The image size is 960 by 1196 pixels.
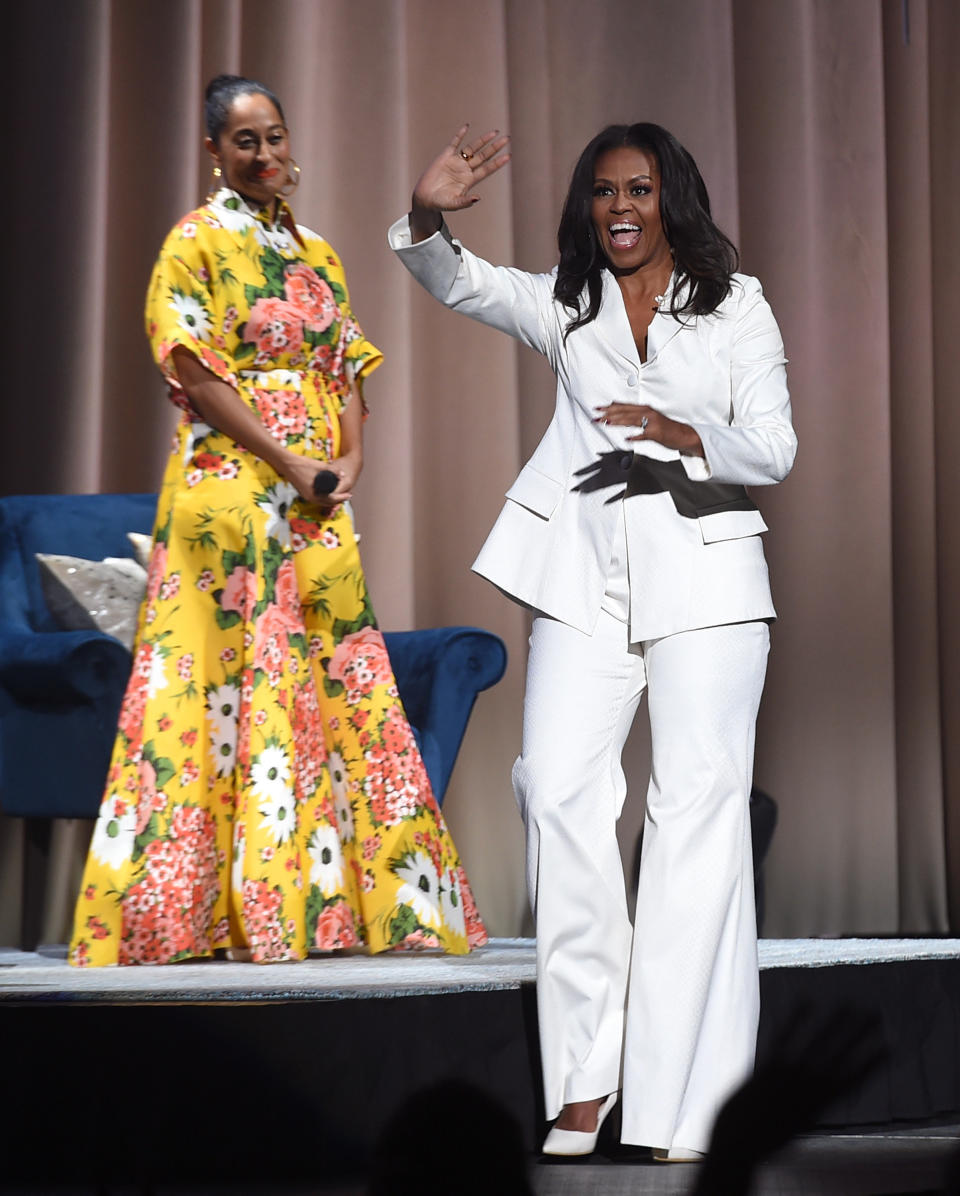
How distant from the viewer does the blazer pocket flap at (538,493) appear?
194 centimetres

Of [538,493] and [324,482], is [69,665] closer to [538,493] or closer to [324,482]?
[324,482]

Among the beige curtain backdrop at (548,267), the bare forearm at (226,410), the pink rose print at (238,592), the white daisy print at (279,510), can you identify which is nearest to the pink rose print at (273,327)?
the bare forearm at (226,410)

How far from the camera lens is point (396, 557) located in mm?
4211

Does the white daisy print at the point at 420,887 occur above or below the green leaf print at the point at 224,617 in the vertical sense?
below

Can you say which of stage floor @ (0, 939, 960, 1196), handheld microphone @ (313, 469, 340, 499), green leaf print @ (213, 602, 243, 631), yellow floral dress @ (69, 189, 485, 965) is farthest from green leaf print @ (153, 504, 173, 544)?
stage floor @ (0, 939, 960, 1196)

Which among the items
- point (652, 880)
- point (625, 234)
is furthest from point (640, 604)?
point (625, 234)

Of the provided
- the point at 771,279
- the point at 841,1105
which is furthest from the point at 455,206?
the point at 771,279

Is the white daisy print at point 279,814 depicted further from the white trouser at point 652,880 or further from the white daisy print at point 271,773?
the white trouser at point 652,880

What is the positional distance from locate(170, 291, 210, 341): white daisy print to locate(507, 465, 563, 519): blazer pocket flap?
0.92 metres

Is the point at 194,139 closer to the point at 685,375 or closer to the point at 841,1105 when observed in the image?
the point at 685,375

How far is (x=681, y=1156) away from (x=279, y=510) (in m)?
1.36

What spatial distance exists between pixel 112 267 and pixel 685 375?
2.60m

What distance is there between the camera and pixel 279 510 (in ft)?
8.91

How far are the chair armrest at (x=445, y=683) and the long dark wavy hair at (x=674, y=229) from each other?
1169 mm
